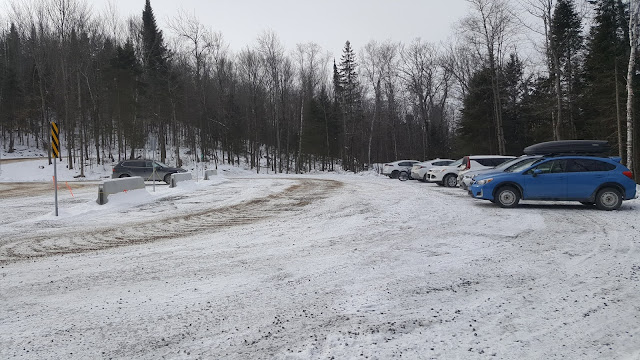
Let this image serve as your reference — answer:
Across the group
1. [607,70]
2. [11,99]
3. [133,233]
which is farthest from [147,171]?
[11,99]

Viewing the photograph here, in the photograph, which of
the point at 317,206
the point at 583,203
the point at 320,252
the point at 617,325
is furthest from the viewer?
the point at 317,206

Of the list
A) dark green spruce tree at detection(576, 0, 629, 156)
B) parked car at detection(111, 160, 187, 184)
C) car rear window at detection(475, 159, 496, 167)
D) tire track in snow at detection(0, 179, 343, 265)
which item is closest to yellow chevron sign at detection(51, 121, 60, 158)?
tire track in snow at detection(0, 179, 343, 265)

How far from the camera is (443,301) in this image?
4.15 meters

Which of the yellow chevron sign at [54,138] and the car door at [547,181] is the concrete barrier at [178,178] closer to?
the yellow chevron sign at [54,138]

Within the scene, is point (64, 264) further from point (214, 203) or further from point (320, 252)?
point (214, 203)

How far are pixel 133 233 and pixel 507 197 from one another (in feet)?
34.1

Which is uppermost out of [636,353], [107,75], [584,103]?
[107,75]

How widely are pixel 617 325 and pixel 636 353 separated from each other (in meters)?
0.55

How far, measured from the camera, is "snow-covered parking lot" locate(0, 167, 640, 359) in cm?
325

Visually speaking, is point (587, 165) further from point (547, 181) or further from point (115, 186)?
point (115, 186)

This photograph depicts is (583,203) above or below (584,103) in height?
below

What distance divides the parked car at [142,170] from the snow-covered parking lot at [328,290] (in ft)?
51.1

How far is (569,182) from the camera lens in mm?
10867

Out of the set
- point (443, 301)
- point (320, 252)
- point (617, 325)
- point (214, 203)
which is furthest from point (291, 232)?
point (214, 203)
